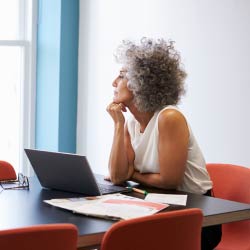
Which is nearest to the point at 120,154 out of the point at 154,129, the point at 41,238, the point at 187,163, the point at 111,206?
the point at 154,129

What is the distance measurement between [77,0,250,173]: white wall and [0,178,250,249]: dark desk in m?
1.16

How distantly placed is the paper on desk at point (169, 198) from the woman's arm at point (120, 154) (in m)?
0.32

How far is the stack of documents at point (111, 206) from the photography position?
1.45 metres

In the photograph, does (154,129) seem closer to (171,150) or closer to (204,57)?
(171,150)

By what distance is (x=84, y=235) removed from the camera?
125 centimetres

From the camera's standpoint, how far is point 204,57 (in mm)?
3049

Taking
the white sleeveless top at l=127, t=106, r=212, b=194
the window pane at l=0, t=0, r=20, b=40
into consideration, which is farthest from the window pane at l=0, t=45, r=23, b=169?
the white sleeveless top at l=127, t=106, r=212, b=194

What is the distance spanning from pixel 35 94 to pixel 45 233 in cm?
311

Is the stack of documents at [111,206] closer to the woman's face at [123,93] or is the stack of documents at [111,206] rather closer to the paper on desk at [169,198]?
the paper on desk at [169,198]

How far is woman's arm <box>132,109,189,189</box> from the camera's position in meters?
1.95

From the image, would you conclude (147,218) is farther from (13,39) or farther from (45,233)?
(13,39)

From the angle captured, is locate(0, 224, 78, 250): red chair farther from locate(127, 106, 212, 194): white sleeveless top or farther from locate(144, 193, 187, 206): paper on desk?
locate(127, 106, 212, 194): white sleeveless top

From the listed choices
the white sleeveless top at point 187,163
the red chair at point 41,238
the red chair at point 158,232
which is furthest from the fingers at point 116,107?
the red chair at point 41,238

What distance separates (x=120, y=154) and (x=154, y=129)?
18cm
